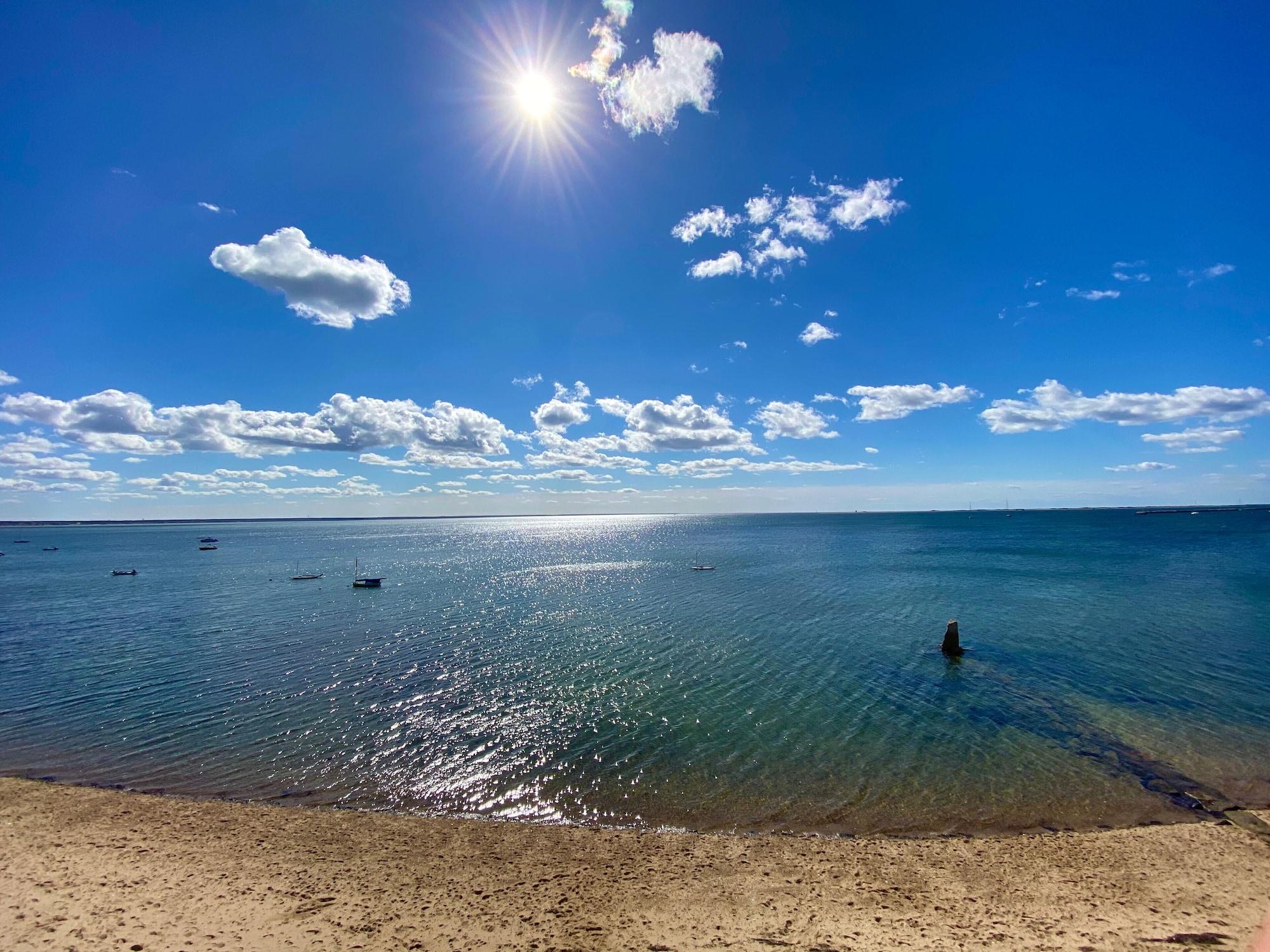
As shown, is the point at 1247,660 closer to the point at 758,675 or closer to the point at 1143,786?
the point at 1143,786

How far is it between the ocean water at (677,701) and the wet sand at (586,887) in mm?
1471

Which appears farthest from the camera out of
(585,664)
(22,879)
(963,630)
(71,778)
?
(963,630)

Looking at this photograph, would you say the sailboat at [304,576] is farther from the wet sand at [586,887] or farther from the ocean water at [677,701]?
the wet sand at [586,887]

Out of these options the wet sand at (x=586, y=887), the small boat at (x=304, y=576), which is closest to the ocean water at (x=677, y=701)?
the wet sand at (x=586, y=887)

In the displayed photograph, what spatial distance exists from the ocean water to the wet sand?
4.83 feet

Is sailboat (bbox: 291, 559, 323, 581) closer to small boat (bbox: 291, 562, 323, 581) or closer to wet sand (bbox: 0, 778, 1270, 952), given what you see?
small boat (bbox: 291, 562, 323, 581)

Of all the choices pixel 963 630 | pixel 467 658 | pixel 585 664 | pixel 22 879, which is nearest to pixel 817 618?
pixel 963 630

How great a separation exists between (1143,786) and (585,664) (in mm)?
22031

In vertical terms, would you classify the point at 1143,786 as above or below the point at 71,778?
above

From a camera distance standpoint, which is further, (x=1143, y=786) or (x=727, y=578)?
(x=727, y=578)

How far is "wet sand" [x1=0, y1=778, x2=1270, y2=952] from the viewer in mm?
9242

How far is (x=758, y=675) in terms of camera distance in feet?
83.2

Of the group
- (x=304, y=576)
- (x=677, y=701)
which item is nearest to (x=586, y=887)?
(x=677, y=701)

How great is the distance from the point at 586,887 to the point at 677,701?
11.9 metres
